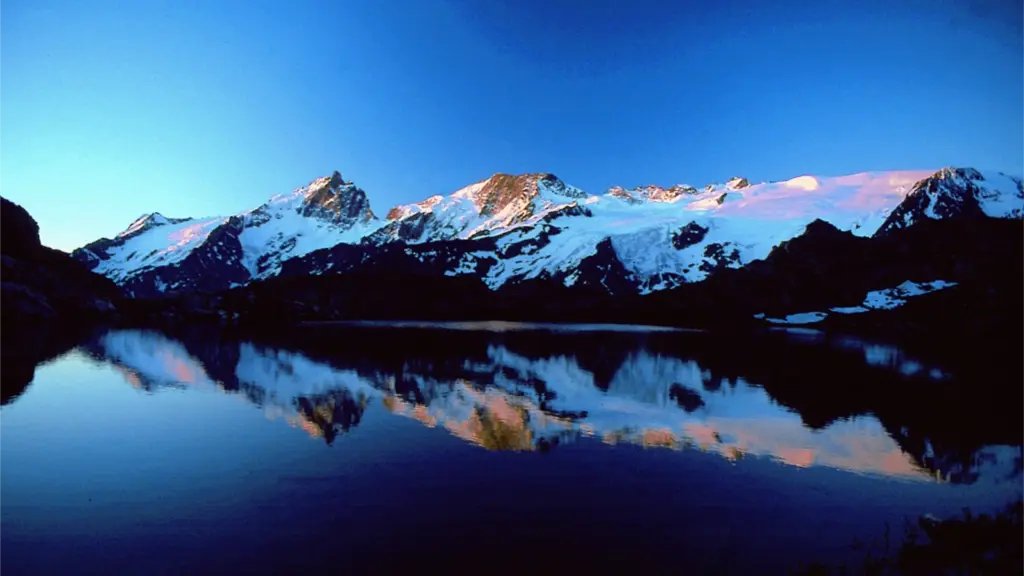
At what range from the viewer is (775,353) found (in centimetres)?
9181

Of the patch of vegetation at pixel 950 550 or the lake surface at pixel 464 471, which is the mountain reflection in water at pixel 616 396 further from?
the patch of vegetation at pixel 950 550

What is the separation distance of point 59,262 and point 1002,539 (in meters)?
204

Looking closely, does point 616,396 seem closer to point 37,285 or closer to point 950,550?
point 950,550

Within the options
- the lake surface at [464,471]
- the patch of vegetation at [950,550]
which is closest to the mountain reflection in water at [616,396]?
the lake surface at [464,471]

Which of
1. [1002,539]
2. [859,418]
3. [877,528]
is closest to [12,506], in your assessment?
[877,528]

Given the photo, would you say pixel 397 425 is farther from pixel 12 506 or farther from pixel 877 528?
pixel 877 528

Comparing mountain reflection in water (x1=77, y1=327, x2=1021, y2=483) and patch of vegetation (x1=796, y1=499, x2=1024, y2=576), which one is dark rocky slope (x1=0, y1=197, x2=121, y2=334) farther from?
patch of vegetation (x1=796, y1=499, x2=1024, y2=576)

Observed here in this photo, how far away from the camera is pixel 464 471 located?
975 inches

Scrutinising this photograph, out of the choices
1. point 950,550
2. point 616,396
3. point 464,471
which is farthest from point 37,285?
point 950,550

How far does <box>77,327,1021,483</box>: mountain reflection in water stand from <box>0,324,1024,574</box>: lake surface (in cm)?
32

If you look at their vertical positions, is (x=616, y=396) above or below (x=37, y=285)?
below

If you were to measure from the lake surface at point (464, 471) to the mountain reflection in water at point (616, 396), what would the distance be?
1.04 ft

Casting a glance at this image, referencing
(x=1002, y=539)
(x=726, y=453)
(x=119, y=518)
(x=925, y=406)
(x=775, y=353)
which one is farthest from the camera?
(x=775, y=353)

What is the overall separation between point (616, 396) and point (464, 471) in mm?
24945
